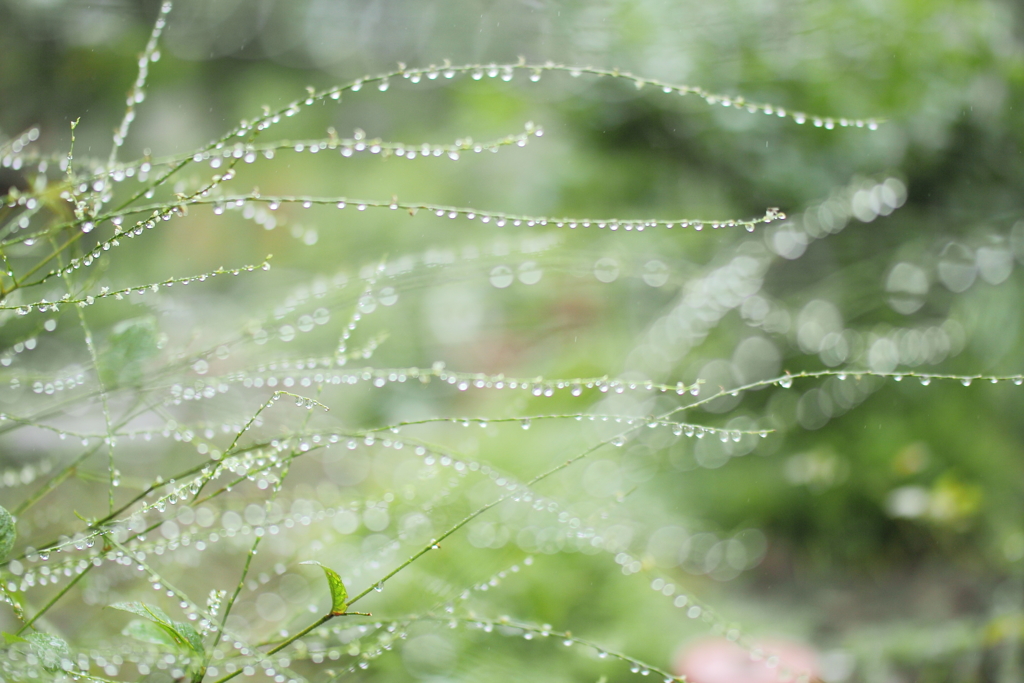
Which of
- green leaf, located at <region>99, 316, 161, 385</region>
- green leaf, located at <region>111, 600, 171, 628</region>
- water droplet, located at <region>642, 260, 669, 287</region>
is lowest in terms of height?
green leaf, located at <region>111, 600, 171, 628</region>

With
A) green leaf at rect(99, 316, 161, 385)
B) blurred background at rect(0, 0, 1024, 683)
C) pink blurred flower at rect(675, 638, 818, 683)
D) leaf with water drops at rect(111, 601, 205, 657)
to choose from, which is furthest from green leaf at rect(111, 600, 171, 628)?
pink blurred flower at rect(675, 638, 818, 683)

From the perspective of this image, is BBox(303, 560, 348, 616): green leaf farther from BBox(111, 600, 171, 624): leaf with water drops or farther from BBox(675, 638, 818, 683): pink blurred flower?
BBox(675, 638, 818, 683): pink blurred flower

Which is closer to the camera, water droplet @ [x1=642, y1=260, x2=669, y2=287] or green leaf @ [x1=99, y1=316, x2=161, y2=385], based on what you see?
green leaf @ [x1=99, y1=316, x2=161, y2=385]

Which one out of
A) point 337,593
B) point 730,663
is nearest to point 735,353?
point 730,663

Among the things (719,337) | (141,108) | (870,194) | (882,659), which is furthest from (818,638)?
(141,108)

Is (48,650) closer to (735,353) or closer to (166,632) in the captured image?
(166,632)

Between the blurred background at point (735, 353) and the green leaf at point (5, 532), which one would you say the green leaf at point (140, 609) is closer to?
the green leaf at point (5, 532)

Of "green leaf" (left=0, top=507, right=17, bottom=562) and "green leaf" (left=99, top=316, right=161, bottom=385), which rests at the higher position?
"green leaf" (left=99, top=316, right=161, bottom=385)

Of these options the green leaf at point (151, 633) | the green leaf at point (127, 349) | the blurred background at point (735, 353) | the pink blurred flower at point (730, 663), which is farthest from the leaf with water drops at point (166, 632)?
the pink blurred flower at point (730, 663)
